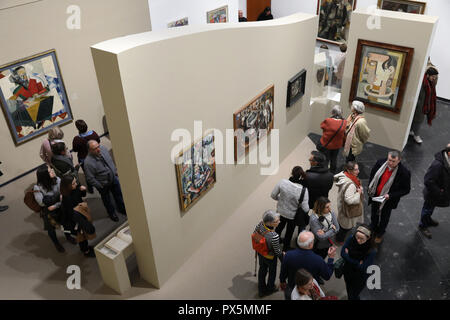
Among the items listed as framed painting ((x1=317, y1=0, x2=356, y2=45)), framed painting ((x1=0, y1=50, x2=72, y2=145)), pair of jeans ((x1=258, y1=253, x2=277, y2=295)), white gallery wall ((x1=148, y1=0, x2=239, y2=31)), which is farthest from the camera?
framed painting ((x1=317, y1=0, x2=356, y2=45))

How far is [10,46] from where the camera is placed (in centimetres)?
686

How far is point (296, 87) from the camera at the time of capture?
7.58 meters

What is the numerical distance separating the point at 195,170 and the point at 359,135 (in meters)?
3.36

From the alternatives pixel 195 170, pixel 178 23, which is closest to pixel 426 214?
pixel 195 170

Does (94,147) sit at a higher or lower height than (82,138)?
higher

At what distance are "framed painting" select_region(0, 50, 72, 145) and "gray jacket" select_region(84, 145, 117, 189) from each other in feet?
7.80

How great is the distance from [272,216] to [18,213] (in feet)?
15.4

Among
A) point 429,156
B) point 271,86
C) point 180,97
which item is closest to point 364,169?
point 429,156

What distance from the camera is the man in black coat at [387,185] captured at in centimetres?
563

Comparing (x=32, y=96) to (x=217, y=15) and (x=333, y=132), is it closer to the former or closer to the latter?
(x=217, y=15)

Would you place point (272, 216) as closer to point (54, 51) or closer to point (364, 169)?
point (364, 169)

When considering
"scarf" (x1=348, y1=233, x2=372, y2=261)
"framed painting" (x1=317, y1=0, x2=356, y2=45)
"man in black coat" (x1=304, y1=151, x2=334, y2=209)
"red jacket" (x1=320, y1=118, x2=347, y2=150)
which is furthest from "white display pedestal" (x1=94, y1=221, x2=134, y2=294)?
"framed painting" (x1=317, y1=0, x2=356, y2=45)

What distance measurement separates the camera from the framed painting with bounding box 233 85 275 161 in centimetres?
615

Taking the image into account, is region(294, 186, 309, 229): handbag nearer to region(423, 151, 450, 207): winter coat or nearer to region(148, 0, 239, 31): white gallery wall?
region(423, 151, 450, 207): winter coat
